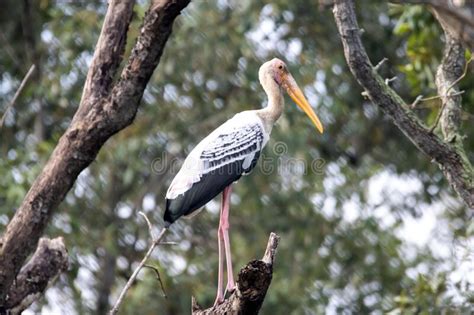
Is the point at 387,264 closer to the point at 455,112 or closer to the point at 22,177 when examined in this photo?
the point at 22,177

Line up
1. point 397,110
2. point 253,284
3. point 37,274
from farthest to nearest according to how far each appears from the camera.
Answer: point 37,274, point 397,110, point 253,284

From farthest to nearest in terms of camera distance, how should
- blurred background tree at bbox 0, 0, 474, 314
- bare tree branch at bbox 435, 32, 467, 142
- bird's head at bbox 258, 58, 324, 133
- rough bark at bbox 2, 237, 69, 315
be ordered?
blurred background tree at bbox 0, 0, 474, 314 < bird's head at bbox 258, 58, 324, 133 < rough bark at bbox 2, 237, 69, 315 < bare tree branch at bbox 435, 32, 467, 142

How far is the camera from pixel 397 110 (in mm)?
5906

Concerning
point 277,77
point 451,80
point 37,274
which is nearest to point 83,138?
point 37,274

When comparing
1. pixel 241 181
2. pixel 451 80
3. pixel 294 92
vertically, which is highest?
pixel 294 92

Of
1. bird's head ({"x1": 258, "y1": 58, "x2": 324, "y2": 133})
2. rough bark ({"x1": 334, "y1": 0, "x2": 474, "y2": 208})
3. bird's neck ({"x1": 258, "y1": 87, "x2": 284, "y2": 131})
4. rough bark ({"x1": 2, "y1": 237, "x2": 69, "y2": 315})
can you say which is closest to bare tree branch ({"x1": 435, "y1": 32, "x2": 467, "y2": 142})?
rough bark ({"x1": 334, "y1": 0, "x2": 474, "y2": 208})

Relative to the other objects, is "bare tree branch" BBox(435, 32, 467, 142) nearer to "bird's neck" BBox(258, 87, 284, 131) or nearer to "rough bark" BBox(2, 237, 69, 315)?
"bird's neck" BBox(258, 87, 284, 131)

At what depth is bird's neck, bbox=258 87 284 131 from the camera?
262 inches

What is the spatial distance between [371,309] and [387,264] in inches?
20.1

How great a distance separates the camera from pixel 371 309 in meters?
11.5

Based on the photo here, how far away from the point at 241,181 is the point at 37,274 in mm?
4977

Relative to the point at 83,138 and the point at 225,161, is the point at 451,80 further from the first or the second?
the point at 83,138

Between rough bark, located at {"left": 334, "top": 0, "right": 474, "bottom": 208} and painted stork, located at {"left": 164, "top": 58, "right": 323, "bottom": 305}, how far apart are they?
853mm

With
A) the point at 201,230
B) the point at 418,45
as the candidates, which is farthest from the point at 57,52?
the point at 418,45
